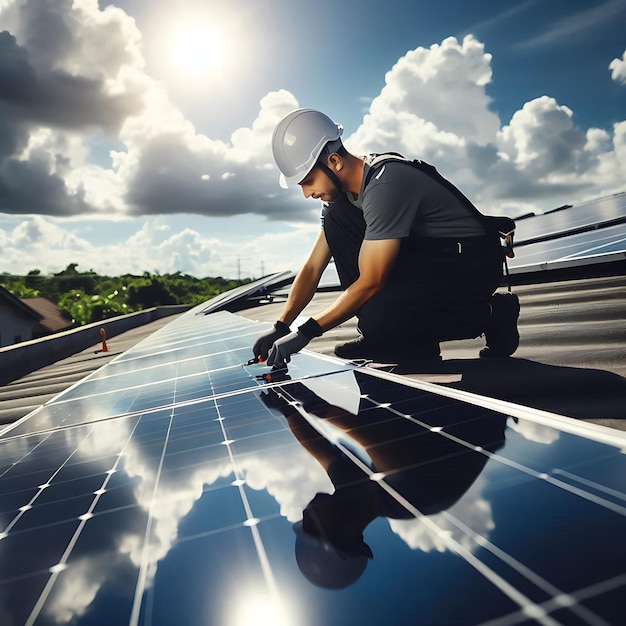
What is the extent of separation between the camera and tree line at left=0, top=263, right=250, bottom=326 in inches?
1852

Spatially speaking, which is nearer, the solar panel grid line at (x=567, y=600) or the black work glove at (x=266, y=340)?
the solar panel grid line at (x=567, y=600)

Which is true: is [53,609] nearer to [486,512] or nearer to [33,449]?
[486,512]

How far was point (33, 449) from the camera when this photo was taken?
236 centimetres

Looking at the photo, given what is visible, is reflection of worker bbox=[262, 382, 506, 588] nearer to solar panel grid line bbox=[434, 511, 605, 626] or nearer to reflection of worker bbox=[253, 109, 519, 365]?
solar panel grid line bbox=[434, 511, 605, 626]

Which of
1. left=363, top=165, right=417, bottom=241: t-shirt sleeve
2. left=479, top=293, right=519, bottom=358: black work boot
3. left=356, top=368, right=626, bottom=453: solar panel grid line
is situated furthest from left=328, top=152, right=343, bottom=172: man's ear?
left=356, top=368, right=626, bottom=453: solar panel grid line

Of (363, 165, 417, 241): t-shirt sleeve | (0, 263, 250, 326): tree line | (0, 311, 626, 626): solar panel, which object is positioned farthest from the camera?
(0, 263, 250, 326): tree line

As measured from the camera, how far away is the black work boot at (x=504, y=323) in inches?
129

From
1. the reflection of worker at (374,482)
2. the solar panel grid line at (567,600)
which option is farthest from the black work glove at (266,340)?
the solar panel grid line at (567,600)

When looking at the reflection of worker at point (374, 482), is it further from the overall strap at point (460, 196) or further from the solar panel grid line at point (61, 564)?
the overall strap at point (460, 196)

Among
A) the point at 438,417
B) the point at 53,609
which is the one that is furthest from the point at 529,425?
the point at 53,609

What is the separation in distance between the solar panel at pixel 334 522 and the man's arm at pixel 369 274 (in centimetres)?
122

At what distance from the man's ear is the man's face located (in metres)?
0.09

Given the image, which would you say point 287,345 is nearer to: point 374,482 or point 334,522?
point 374,482

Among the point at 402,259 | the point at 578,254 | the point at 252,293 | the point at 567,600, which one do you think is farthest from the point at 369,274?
the point at 252,293
